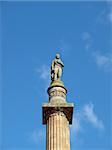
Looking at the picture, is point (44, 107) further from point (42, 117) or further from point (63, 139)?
point (63, 139)

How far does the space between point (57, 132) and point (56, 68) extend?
434 cm

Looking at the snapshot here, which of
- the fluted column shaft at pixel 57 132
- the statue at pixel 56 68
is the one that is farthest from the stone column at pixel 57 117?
the statue at pixel 56 68

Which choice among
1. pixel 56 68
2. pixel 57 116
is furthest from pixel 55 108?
pixel 56 68

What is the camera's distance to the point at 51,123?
19469 mm

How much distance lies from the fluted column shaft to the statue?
2.54 m

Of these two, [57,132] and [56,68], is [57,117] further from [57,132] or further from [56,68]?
[56,68]

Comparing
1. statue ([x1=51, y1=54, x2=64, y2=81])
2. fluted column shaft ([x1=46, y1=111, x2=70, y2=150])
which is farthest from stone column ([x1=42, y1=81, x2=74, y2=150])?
statue ([x1=51, y1=54, x2=64, y2=81])

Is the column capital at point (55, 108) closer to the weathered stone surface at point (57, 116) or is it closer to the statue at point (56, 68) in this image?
the weathered stone surface at point (57, 116)

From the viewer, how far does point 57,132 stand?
18.9 metres

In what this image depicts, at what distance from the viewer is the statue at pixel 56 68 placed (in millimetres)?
21562

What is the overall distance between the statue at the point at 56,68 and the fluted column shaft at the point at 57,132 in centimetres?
254

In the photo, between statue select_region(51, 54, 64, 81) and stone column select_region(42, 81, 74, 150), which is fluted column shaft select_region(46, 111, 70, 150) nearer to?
stone column select_region(42, 81, 74, 150)

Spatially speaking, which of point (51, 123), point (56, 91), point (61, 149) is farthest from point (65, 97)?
point (61, 149)

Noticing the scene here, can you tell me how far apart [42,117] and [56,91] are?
5.03ft
